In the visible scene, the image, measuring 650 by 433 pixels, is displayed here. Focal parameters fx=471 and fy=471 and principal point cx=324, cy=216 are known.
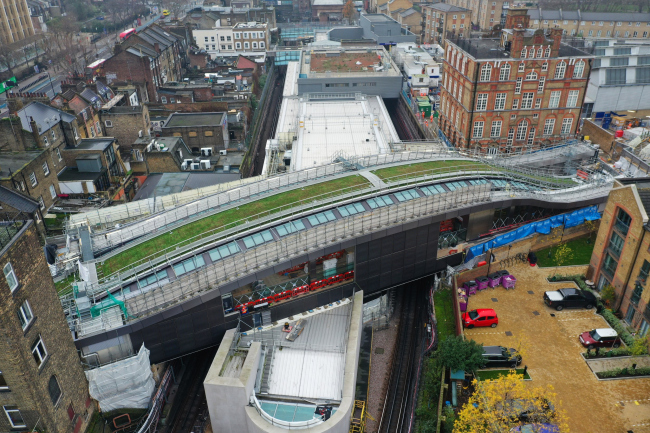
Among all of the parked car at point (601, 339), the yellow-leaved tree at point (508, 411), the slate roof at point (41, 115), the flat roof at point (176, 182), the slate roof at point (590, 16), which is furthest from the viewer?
the slate roof at point (590, 16)

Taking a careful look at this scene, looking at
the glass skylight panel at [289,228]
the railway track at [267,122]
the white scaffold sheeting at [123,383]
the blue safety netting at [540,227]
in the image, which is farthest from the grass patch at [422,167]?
the railway track at [267,122]

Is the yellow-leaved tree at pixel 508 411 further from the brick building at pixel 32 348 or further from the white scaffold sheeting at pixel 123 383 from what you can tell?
the brick building at pixel 32 348

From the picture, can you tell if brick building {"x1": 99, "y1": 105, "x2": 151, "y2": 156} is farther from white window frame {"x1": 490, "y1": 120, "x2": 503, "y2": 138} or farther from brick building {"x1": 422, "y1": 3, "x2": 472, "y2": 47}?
Answer: brick building {"x1": 422, "y1": 3, "x2": 472, "y2": 47}

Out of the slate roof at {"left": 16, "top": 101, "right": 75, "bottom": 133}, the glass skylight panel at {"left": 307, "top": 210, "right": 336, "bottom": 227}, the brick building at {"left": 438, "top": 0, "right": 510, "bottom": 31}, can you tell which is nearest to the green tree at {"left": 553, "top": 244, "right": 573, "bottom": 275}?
the glass skylight panel at {"left": 307, "top": 210, "right": 336, "bottom": 227}

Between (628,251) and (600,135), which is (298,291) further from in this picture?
(600,135)

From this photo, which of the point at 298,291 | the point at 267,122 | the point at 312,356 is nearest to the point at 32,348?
the point at 312,356
